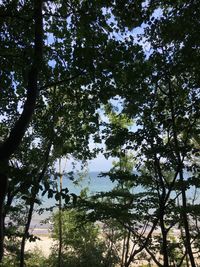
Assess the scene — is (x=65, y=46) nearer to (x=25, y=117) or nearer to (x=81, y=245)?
(x=25, y=117)

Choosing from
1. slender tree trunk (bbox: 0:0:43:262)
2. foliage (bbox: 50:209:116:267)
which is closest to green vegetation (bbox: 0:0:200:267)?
slender tree trunk (bbox: 0:0:43:262)

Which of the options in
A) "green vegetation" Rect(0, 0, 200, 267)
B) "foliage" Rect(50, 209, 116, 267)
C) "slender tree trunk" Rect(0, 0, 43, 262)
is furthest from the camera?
"foliage" Rect(50, 209, 116, 267)

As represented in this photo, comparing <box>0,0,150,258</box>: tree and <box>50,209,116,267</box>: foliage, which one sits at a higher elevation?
<box>0,0,150,258</box>: tree

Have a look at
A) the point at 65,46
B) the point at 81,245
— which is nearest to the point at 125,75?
the point at 65,46

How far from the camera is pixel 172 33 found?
17.0ft

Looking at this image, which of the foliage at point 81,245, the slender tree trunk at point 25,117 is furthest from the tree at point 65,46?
the foliage at point 81,245

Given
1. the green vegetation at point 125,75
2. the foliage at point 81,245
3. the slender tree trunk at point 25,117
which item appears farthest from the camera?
the foliage at point 81,245

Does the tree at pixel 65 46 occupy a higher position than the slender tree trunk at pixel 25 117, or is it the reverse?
the tree at pixel 65 46

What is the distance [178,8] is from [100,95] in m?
1.89

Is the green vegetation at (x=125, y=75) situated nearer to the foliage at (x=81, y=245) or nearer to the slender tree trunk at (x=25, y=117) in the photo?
the slender tree trunk at (x=25, y=117)

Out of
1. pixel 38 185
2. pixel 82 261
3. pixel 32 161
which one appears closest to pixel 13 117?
pixel 32 161

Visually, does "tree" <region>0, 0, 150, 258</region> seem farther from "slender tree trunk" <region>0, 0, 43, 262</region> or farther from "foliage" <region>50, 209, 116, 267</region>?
"foliage" <region>50, 209, 116, 267</region>

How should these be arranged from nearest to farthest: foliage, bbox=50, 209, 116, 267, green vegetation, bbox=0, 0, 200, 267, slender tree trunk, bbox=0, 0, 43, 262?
slender tree trunk, bbox=0, 0, 43, 262, green vegetation, bbox=0, 0, 200, 267, foliage, bbox=50, 209, 116, 267

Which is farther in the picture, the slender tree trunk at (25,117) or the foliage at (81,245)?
the foliage at (81,245)
